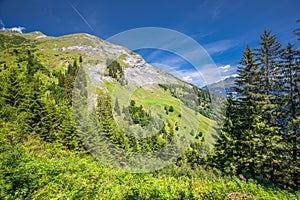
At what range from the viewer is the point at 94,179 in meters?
6.93

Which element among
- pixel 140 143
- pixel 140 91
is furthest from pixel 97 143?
pixel 140 91

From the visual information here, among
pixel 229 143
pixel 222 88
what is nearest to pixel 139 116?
pixel 222 88

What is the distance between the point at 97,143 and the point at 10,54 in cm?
12689

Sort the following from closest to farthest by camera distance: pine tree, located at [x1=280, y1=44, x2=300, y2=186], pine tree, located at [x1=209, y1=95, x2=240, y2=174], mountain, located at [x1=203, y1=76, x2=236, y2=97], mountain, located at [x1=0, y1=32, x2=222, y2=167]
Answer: mountain, located at [x1=0, y1=32, x2=222, y2=167]
mountain, located at [x1=203, y1=76, x2=236, y2=97]
pine tree, located at [x1=280, y1=44, x2=300, y2=186]
pine tree, located at [x1=209, y1=95, x2=240, y2=174]

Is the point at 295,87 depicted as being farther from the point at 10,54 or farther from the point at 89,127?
the point at 10,54

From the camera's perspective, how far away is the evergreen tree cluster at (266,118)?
14.4m

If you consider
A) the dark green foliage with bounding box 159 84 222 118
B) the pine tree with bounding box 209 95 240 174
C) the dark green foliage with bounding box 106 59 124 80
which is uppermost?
the dark green foliage with bounding box 106 59 124 80

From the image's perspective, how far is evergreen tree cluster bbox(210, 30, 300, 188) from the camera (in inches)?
567

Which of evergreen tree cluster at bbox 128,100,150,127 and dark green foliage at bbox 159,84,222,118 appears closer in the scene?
evergreen tree cluster at bbox 128,100,150,127

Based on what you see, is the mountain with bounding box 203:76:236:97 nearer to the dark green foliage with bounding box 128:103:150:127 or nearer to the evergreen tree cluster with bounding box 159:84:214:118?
the evergreen tree cluster with bounding box 159:84:214:118

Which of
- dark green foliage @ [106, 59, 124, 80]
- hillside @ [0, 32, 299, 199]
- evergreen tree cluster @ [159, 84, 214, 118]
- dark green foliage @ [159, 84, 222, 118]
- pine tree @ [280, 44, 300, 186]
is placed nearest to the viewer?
hillside @ [0, 32, 299, 199]

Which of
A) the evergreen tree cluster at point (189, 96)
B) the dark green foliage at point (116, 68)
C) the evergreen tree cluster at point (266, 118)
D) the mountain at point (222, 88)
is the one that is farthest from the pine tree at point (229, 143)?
the dark green foliage at point (116, 68)

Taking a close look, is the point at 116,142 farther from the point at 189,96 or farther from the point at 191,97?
the point at 191,97

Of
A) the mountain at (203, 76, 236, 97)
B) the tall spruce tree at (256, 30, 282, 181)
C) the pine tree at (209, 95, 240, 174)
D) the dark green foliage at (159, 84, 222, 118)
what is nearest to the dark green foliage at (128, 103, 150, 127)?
the dark green foliage at (159, 84, 222, 118)
